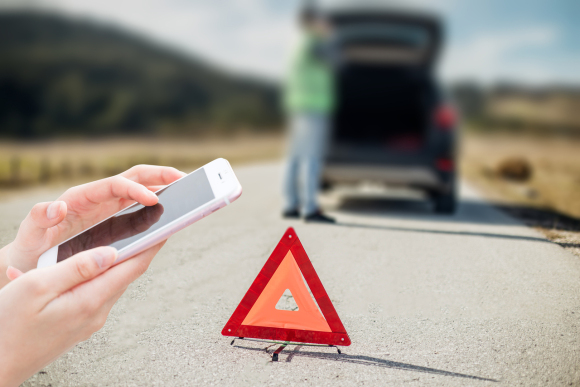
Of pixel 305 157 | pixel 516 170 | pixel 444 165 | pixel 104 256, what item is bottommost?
pixel 516 170

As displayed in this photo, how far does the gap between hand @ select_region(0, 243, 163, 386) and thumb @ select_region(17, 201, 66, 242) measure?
28 cm

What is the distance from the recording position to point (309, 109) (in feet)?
16.2

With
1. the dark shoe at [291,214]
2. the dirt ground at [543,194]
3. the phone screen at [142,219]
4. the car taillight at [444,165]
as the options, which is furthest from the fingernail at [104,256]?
the car taillight at [444,165]

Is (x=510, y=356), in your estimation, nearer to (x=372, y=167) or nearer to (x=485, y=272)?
(x=485, y=272)

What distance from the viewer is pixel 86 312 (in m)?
1.30

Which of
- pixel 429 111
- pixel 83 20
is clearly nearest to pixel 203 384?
pixel 429 111

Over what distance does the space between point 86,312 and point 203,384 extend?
70 cm

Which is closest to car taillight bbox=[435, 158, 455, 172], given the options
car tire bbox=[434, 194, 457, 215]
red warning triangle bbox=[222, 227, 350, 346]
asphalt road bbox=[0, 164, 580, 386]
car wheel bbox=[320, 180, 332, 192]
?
car tire bbox=[434, 194, 457, 215]

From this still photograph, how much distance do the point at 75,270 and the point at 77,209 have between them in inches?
20.3

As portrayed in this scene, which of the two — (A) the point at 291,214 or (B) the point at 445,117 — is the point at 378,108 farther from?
(A) the point at 291,214

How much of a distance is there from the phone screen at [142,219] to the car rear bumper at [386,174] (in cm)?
407

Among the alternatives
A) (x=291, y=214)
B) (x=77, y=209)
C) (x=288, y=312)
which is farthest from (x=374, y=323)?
(x=291, y=214)

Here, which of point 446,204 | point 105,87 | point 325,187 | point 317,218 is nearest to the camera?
point 317,218

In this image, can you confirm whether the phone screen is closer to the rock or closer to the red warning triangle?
the red warning triangle
